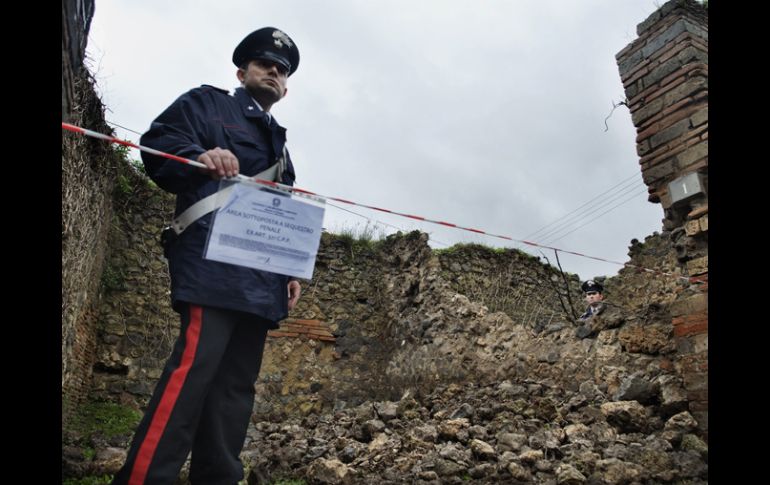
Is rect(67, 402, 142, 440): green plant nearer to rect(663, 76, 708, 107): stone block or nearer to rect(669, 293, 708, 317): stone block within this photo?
rect(669, 293, 708, 317): stone block

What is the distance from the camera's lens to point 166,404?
193cm

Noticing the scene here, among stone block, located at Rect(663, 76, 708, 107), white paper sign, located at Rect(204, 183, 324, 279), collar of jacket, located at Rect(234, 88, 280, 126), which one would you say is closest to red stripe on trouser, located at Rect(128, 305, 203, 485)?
Result: white paper sign, located at Rect(204, 183, 324, 279)

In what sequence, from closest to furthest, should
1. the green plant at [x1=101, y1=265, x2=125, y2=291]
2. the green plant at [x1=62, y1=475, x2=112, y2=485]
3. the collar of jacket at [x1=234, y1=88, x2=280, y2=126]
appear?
the collar of jacket at [x1=234, y1=88, x2=280, y2=126] → the green plant at [x1=62, y1=475, x2=112, y2=485] → the green plant at [x1=101, y1=265, x2=125, y2=291]

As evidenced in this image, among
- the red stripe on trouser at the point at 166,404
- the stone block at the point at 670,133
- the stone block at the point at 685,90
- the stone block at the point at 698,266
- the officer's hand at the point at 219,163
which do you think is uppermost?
the stone block at the point at 685,90

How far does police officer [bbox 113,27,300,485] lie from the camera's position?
1.93 m

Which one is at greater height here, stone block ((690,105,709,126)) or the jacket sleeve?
stone block ((690,105,709,126))

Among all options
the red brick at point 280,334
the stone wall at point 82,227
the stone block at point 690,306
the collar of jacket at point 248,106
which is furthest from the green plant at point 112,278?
the stone block at point 690,306

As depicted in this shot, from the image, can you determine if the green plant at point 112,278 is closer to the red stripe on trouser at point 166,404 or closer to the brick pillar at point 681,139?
the red stripe on trouser at point 166,404

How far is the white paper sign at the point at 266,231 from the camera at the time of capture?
2062 mm

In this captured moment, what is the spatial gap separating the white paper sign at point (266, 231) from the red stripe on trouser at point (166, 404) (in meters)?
0.25

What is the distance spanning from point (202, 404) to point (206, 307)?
36 cm

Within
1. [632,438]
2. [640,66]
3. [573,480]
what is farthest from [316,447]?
[640,66]

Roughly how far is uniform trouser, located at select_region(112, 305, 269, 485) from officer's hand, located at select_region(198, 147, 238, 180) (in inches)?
19.8

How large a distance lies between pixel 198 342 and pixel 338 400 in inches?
258
